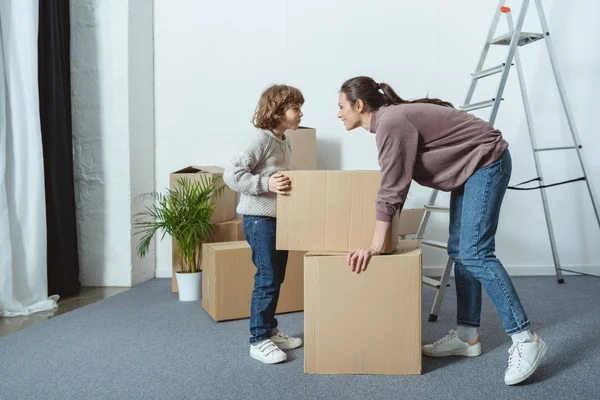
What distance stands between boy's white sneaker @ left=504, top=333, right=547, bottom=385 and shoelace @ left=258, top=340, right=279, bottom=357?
29.9 inches

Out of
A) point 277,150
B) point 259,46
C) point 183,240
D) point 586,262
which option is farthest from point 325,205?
point 586,262

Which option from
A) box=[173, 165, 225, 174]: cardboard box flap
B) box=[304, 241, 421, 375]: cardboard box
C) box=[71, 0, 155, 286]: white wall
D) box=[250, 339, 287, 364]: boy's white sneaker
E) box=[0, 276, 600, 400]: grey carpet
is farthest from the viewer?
box=[71, 0, 155, 286]: white wall

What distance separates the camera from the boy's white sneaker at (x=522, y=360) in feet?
5.10

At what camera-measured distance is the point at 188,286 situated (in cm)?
287

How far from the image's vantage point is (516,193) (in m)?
3.42

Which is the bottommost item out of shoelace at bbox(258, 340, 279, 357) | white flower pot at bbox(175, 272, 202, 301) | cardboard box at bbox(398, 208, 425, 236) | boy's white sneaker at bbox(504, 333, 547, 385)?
white flower pot at bbox(175, 272, 202, 301)

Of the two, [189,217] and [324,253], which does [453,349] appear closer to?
[324,253]

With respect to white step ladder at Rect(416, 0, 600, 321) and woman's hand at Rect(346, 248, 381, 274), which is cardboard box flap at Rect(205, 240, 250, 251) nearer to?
white step ladder at Rect(416, 0, 600, 321)

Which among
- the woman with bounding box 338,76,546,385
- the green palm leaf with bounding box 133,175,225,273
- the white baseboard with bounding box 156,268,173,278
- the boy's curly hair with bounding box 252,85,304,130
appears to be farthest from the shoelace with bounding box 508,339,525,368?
the white baseboard with bounding box 156,268,173,278

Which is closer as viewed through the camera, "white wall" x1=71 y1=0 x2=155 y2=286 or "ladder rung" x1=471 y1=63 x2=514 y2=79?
"ladder rung" x1=471 y1=63 x2=514 y2=79

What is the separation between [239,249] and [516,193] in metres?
1.96

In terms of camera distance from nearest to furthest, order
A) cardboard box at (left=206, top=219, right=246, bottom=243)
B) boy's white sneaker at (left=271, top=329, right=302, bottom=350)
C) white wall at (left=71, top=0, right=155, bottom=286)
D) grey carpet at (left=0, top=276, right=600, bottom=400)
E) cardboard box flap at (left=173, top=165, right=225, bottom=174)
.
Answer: grey carpet at (left=0, top=276, right=600, bottom=400), boy's white sneaker at (left=271, top=329, right=302, bottom=350), cardboard box at (left=206, top=219, right=246, bottom=243), cardboard box flap at (left=173, top=165, right=225, bottom=174), white wall at (left=71, top=0, right=155, bottom=286)

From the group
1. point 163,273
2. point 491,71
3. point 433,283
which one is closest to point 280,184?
point 433,283

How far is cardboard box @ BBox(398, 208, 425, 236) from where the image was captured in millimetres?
3121
